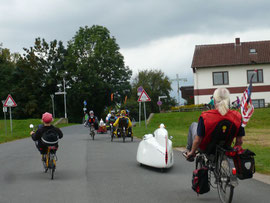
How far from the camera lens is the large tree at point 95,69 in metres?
69.0

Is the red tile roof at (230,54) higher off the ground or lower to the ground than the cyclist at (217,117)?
higher

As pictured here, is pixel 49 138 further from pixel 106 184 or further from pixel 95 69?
pixel 95 69

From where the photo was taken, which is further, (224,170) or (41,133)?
(41,133)

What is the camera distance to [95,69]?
6950cm

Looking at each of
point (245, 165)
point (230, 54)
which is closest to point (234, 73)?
point (230, 54)

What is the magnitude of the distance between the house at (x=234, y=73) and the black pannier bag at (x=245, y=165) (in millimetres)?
45562

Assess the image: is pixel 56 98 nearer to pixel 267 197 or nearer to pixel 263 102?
pixel 263 102

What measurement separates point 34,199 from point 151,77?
8848 centimetres

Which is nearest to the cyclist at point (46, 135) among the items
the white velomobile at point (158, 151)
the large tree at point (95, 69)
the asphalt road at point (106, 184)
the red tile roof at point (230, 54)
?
the asphalt road at point (106, 184)

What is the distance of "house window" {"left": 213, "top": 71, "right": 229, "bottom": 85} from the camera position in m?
52.0

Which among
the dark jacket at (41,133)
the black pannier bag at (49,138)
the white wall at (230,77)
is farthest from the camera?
the white wall at (230,77)

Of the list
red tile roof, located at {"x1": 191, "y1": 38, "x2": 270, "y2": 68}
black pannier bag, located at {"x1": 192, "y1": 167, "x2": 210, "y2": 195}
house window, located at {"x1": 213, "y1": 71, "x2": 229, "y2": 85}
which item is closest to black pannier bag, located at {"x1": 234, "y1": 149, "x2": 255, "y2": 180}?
black pannier bag, located at {"x1": 192, "y1": 167, "x2": 210, "y2": 195}

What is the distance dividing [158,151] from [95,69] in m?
59.9

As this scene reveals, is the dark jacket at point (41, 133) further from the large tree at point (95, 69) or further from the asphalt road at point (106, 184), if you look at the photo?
the large tree at point (95, 69)
